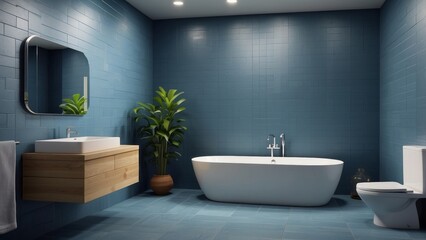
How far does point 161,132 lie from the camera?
17.9 ft

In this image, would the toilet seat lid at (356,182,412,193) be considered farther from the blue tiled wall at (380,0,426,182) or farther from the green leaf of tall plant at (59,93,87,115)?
the green leaf of tall plant at (59,93,87,115)

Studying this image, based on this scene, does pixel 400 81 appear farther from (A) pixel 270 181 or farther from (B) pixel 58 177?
(B) pixel 58 177

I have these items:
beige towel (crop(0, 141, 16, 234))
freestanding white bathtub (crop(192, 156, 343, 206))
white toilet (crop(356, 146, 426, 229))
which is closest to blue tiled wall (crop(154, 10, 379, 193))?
freestanding white bathtub (crop(192, 156, 343, 206))

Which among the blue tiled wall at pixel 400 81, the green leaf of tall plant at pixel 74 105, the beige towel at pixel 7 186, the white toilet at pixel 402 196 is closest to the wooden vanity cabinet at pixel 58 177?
the beige towel at pixel 7 186

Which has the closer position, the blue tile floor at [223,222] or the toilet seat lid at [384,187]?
the blue tile floor at [223,222]

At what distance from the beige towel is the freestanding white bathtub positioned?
244cm

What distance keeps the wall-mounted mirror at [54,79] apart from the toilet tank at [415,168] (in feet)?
11.3

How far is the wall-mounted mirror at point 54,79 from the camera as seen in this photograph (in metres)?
3.45

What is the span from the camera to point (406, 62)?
4395mm

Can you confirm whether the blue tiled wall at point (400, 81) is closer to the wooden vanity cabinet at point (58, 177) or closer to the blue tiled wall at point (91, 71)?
the wooden vanity cabinet at point (58, 177)

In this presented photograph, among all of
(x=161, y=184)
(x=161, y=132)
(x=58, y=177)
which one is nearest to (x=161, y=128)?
(x=161, y=132)

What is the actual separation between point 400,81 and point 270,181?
6.38 ft

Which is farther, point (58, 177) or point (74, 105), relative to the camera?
point (74, 105)

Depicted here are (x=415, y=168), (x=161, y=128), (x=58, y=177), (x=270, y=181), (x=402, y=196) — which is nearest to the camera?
(x=58, y=177)
